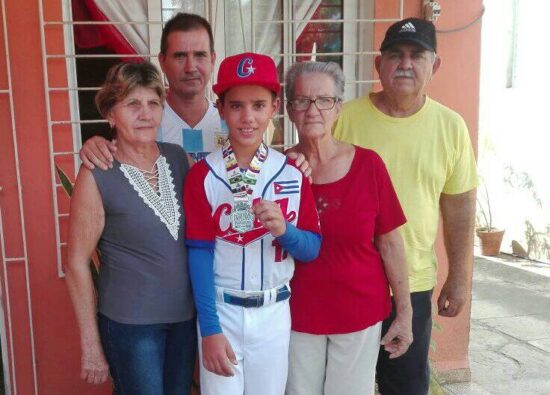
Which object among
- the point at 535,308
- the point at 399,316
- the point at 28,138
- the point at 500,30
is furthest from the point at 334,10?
the point at 500,30

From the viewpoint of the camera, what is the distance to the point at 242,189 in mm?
1723

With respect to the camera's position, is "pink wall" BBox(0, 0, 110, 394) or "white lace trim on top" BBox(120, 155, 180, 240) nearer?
"white lace trim on top" BBox(120, 155, 180, 240)

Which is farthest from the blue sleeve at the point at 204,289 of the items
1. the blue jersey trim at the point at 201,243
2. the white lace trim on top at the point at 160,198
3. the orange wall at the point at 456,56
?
the orange wall at the point at 456,56

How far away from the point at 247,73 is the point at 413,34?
75 cm

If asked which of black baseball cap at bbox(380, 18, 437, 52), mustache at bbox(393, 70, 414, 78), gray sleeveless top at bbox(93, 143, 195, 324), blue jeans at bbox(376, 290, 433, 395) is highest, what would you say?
black baseball cap at bbox(380, 18, 437, 52)

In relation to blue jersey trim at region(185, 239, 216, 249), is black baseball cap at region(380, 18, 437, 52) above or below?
above

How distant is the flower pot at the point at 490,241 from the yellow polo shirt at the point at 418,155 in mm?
5279

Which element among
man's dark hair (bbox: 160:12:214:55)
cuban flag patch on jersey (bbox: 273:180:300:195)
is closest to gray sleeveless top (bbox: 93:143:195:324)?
cuban flag patch on jersey (bbox: 273:180:300:195)

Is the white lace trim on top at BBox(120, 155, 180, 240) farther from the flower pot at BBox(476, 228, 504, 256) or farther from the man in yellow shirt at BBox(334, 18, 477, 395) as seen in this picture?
the flower pot at BBox(476, 228, 504, 256)

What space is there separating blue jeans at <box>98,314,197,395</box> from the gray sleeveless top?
1.8 inches

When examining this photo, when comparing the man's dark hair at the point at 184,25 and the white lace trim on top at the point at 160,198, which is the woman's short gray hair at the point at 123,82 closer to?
the white lace trim on top at the point at 160,198

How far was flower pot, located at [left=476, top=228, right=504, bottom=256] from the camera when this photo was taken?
23.2ft

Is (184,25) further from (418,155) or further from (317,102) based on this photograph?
(418,155)

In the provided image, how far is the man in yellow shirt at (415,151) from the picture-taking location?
2.10 metres
